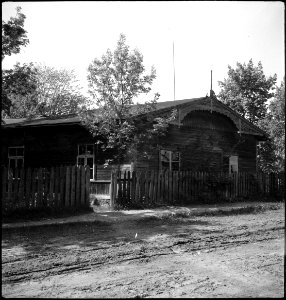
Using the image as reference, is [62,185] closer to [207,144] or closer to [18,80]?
[18,80]

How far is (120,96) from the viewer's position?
Answer: 15297 mm

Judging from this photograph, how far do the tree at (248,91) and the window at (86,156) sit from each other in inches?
921

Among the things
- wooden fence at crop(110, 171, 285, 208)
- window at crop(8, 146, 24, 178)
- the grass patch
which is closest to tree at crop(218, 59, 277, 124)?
wooden fence at crop(110, 171, 285, 208)

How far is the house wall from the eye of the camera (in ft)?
63.4

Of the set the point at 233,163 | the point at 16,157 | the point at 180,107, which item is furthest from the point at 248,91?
the point at 16,157

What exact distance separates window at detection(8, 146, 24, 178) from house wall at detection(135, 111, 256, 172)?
7.63 meters

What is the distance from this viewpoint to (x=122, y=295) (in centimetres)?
435

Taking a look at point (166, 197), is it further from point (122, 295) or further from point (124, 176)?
point (122, 295)

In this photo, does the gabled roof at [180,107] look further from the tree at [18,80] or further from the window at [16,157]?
the tree at [18,80]

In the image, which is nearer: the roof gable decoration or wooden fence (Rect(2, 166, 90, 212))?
wooden fence (Rect(2, 166, 90, 212))

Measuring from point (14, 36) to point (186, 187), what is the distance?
32.4 feet

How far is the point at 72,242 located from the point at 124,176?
266 inches

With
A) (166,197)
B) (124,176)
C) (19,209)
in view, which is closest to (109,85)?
(124,176)

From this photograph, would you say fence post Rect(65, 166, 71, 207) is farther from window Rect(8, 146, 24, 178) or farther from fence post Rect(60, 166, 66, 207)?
window Rect(8, 146, 24, 178)
